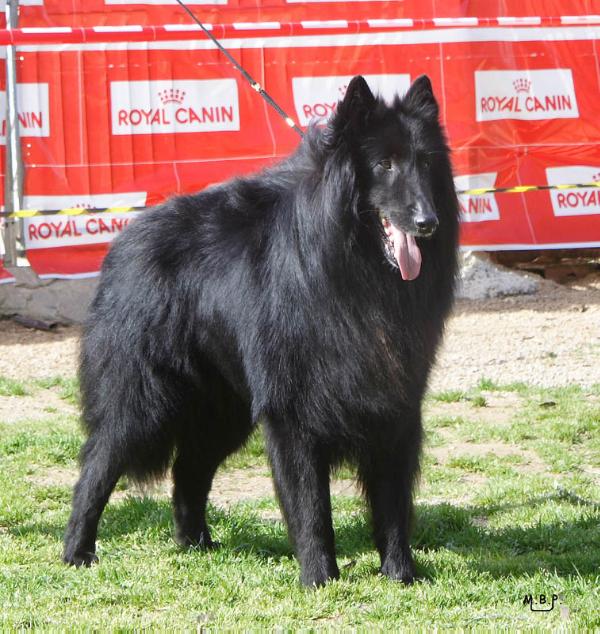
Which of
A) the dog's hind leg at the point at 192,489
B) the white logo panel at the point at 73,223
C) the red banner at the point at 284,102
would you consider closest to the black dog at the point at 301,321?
the dog's hind leg at the point at 192,489

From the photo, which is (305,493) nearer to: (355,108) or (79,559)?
(79,559)

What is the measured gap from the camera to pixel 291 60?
10594 mm

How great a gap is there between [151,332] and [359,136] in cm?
139

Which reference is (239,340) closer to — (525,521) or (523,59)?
(525,521)

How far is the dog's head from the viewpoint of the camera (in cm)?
417

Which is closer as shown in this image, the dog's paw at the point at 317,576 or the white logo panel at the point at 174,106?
the dog's paw at the point at 317,576

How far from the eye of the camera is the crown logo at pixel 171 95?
34.1 ft

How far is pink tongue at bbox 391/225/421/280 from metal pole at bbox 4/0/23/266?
263 inches

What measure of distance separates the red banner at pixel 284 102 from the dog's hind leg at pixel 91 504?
5.48 m

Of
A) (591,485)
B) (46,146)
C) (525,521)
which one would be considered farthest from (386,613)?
(46,146)

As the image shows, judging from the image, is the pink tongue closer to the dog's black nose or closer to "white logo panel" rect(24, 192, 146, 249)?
the dog's black nose

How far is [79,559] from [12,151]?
6120mm

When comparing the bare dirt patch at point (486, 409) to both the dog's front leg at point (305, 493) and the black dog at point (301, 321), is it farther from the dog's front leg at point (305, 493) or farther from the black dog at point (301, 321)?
the dog's front leg at point (305, 493)

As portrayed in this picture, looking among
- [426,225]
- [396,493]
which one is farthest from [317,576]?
[426,225]
